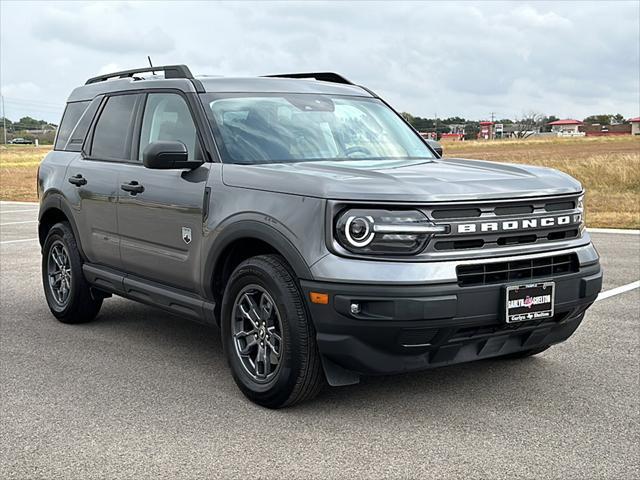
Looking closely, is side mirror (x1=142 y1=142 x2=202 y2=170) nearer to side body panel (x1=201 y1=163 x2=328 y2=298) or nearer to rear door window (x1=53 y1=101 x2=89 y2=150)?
side body panel (x1=201 y1=163 x2=328 y2=298)

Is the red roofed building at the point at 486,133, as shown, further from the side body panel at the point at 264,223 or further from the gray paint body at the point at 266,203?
the side body panel at the point at 264,223

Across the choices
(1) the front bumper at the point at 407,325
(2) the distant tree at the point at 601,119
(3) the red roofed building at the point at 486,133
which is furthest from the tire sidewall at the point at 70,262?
(2) the distant tree at the point at 601,119

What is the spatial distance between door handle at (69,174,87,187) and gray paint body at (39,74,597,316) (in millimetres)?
60

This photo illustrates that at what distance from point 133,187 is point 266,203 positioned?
4.94 ft

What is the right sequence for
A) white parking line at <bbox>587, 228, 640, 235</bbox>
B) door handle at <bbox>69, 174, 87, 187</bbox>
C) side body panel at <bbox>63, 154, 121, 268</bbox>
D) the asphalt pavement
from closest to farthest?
the asphalt pavement, side body panel at <bbox>63, 154, 121, 268</bbox>, door handle at <bbox>69, 174, 87, 187</bbox>, white parking line at <bbox>587, 228, 640, 235</bbox>

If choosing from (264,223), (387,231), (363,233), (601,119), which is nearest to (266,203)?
(264,223)

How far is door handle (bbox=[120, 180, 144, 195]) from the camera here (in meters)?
5.76

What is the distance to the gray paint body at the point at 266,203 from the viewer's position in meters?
4.27

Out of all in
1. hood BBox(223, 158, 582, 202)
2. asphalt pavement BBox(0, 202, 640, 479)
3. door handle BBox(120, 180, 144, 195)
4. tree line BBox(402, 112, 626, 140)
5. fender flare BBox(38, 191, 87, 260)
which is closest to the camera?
asphalt pavement BBox(0, 202, 640, 479)

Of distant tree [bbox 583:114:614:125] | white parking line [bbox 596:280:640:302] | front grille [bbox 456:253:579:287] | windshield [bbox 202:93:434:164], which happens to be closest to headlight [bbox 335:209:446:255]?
front grille [bbox 456:253:579:287]

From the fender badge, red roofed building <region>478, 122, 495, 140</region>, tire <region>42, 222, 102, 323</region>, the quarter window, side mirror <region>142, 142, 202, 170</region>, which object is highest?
the quarter window

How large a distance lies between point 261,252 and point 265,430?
104 centimetres

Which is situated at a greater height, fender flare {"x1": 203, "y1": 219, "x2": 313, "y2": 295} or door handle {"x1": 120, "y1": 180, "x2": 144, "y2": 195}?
door handle {"x1": 120, "y1": 180, "x2": 144, "y2": 195}

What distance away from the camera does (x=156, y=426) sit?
4.46 meters
